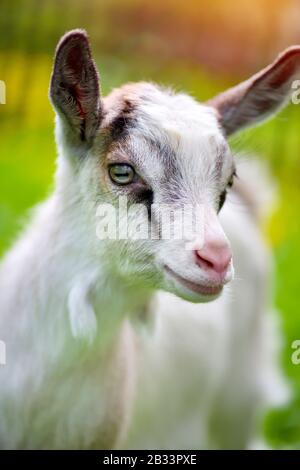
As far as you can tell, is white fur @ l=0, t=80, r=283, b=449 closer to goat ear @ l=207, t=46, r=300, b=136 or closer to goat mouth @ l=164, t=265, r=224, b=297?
goat mouth @ l=164, t=265, r=224, b=297

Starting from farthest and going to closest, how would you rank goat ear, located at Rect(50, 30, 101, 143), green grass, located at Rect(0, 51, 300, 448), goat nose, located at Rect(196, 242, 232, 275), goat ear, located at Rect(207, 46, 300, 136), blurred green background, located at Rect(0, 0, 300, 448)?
blurred green background, located at Rect(0, 0, 300, 448) < green grass, located at Rect(0, 51, 300, 448) < goat ear, located at Rect(207, 46, 300, 136) < goat ear, located at Rect(50, 30, 101, 143) < goat nose, located at Rect(196, 242, 232, 275)

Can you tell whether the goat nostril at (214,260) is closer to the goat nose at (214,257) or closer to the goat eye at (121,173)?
the goat nose at (214,257)

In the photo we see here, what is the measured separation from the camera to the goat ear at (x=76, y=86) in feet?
11.9

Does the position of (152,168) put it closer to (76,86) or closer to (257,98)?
(76,86)

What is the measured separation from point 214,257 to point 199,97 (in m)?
7.75

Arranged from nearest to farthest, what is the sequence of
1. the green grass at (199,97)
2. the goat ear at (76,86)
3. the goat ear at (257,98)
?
the goat ear at (76,86)
the goat ear at (257,98)
the green grass at (199,97)

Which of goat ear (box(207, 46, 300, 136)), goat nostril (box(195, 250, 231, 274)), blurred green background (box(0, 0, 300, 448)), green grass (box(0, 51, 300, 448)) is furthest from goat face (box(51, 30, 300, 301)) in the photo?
blurred green background (box(0, 0, 300, 448))

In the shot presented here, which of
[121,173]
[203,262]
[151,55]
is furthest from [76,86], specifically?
[151,55]

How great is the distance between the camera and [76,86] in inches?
147

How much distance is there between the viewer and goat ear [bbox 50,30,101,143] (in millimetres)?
3623

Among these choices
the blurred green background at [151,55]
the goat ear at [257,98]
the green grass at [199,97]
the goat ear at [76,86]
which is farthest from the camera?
the blurred green background at [151,55]

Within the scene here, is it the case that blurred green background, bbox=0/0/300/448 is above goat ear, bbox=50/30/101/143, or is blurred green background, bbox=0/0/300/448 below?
above

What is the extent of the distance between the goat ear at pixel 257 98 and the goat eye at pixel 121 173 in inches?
23.6

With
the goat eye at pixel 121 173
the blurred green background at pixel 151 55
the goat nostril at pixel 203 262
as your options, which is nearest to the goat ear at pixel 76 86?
the goat eye at pixel 121 173
